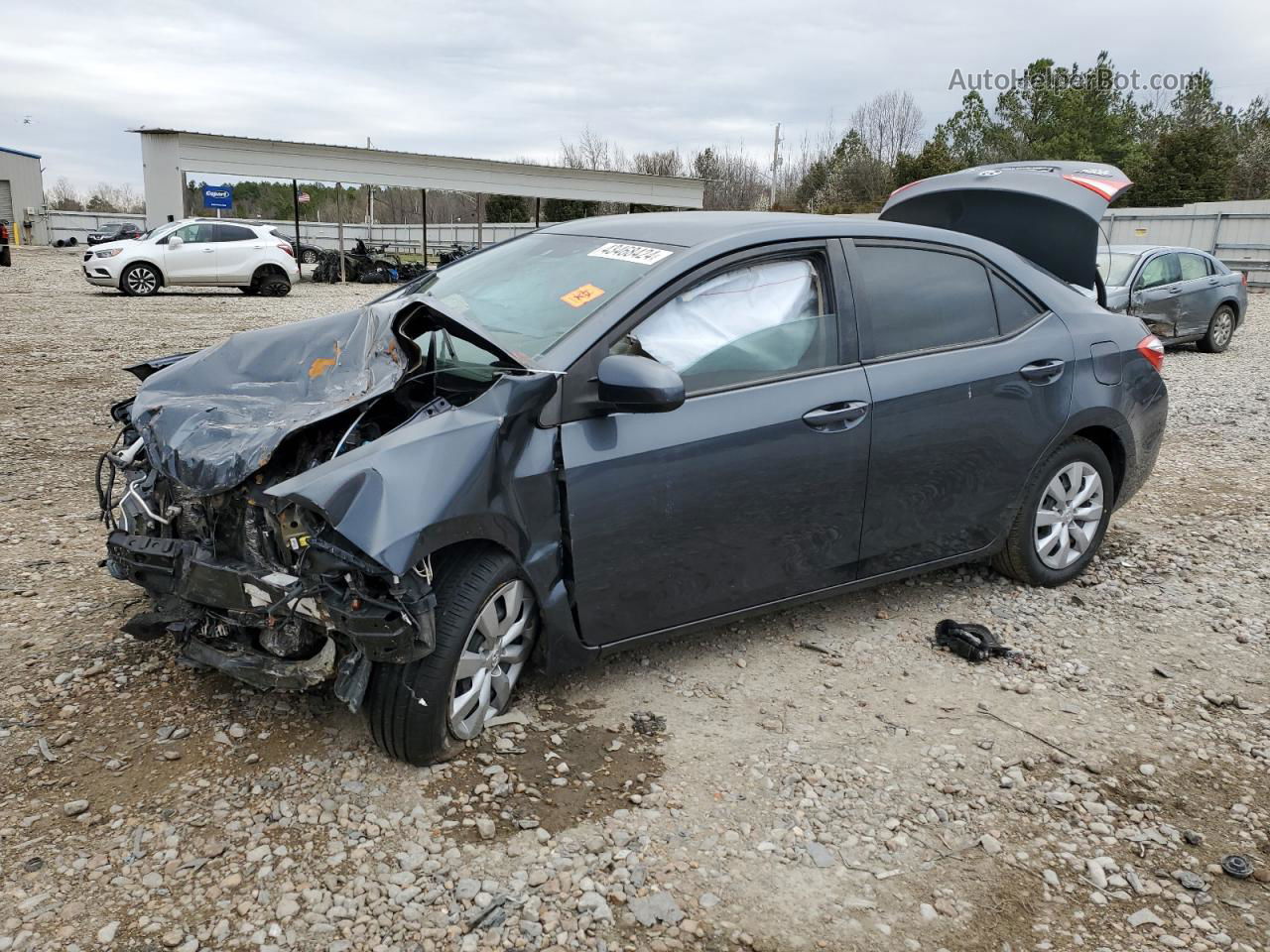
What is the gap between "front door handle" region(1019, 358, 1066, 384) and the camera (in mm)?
4215

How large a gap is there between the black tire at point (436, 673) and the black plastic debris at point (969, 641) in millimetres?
2058

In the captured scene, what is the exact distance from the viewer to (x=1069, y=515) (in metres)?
4.62

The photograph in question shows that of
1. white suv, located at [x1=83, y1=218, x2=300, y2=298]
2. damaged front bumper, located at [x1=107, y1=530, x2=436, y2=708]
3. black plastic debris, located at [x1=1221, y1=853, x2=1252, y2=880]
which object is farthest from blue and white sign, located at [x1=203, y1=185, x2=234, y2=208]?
black plastic debris, located at [x1=1221, y1=853, x2=1252, y2=880]

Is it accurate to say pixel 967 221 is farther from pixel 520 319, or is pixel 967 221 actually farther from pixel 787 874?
pixel 787 874

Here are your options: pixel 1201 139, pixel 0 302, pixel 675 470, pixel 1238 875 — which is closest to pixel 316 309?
pixel 0 302

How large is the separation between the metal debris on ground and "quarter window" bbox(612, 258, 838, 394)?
3.76 ft

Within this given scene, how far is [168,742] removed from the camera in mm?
3098

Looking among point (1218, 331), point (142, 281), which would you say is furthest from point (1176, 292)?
point (142, 281)

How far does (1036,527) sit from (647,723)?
2.22 meters

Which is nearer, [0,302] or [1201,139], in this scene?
[0,302]

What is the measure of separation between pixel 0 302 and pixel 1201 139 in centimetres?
3838

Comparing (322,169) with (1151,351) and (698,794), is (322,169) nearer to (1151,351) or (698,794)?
(1151,351)

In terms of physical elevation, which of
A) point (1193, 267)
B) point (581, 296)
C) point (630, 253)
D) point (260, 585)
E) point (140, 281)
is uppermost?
point (1193, 267)

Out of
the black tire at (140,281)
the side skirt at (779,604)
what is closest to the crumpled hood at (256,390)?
the side skirt at (779,604)
